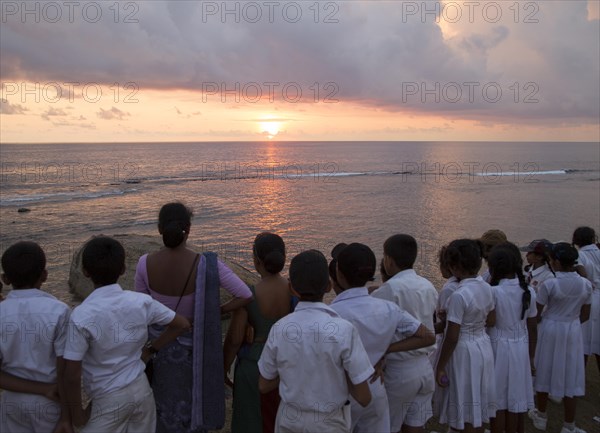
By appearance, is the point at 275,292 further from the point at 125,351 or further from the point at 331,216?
the point at 331,216

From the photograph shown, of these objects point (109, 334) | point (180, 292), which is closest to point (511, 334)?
point (180, 292)

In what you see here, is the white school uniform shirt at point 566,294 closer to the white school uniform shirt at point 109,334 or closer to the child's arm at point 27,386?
the white school uniform shirt at point 109,334

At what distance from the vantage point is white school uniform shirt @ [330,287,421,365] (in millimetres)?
3092

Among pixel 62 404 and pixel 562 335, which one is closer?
pixel 62 404

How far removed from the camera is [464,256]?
13.1ft

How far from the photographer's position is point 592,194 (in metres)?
34.3

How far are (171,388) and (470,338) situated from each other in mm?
2455

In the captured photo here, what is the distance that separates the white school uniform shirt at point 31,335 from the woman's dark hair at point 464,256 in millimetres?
2962

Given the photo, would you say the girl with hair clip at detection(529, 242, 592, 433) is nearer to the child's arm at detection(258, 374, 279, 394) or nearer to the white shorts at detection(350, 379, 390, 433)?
the white shorts at detection(350, 379, 390, 433)

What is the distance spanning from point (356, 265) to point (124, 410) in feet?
5.66

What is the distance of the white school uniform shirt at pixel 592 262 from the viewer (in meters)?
5.71

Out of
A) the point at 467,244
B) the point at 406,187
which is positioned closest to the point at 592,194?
the point at 406,187

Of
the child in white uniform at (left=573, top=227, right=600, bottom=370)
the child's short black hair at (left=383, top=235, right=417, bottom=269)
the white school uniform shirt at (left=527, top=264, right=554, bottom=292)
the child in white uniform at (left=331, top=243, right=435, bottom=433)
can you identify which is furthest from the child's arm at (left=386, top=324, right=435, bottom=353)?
the child in white uniform at (left=573, top=227, right=600, bottom=370)

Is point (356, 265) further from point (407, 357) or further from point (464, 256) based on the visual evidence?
point (464, 256)
